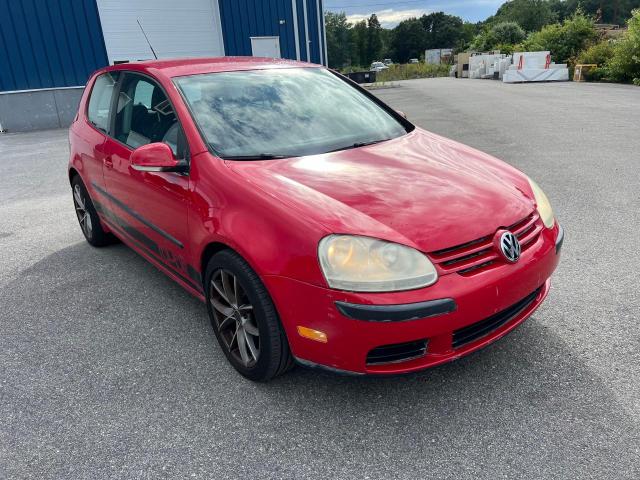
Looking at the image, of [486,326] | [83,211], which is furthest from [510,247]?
[83,211]

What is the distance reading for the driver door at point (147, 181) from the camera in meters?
2.75

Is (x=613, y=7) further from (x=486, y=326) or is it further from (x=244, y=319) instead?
(x=244, y=319)

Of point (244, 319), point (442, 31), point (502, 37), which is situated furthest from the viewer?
point (442, 31)

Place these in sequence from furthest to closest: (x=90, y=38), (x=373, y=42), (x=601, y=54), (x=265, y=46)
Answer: (x=373, y=42)
(x=601, y=54)
(x=265, y=46)
(x=90, y=38)

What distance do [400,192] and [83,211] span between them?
346 centimetres

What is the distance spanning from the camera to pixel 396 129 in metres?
3.32

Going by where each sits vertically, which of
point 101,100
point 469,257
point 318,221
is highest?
point 101,100

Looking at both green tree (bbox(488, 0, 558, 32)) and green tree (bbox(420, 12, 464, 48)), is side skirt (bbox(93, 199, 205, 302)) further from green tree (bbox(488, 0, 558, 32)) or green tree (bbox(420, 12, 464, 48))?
green tree (bbox(420, 12, 464, 48))

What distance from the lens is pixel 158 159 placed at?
2.60m

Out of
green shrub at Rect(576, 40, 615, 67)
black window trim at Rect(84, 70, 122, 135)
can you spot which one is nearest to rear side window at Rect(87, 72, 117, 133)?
black window trim at Rect(84, 70, 122, 135)

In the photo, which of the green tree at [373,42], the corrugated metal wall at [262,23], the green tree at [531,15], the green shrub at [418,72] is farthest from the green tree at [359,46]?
the corrugated metal wall at [262,23]

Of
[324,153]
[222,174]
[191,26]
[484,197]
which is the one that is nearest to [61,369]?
[222,174]

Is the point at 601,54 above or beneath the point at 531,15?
beneath

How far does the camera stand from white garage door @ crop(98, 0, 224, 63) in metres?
15.6
